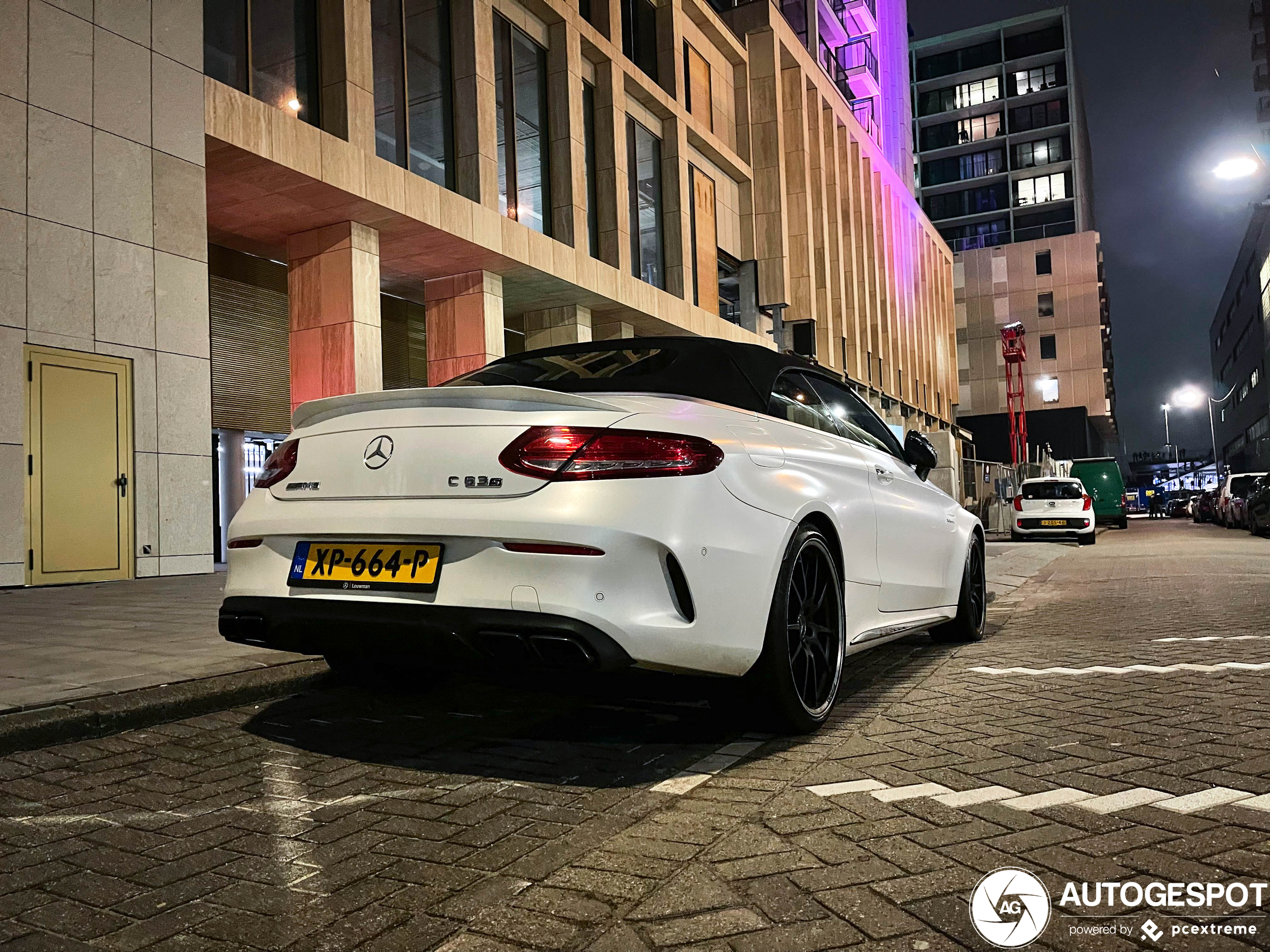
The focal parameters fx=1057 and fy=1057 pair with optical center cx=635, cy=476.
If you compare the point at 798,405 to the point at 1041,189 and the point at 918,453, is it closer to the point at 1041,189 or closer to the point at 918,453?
the point at 918,453

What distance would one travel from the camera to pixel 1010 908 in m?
2.23

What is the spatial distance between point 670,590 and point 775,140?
29.5 metres

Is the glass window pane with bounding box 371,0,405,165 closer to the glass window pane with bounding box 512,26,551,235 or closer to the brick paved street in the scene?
the glass window pane with bounding box 512,26,551,235

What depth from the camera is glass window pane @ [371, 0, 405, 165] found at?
1609cm

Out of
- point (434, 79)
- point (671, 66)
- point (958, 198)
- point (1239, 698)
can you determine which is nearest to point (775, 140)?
point (671, 66)

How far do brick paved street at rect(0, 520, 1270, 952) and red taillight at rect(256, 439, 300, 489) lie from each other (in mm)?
988

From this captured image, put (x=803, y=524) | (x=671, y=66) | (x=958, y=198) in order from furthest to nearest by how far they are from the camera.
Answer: (x=958, y=198) → (x=671, y=66) → (x=803, y=524)

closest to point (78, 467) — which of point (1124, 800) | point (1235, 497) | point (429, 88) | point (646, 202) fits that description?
point (429, 88)

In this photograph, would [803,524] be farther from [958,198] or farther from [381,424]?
[958,198]

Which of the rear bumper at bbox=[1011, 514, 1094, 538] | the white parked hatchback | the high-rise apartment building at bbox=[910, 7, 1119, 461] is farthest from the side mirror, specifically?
the high-rise apartment building at bbox=[910, 7, 1119, 461]

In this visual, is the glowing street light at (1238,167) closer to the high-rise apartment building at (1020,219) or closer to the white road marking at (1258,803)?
the white road marking at (1258,803)

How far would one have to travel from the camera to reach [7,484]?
34.8 feet

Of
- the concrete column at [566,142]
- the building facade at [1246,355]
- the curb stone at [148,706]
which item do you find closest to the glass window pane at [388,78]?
the concrete column at [566,142]

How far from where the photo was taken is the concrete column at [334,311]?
1512cm
